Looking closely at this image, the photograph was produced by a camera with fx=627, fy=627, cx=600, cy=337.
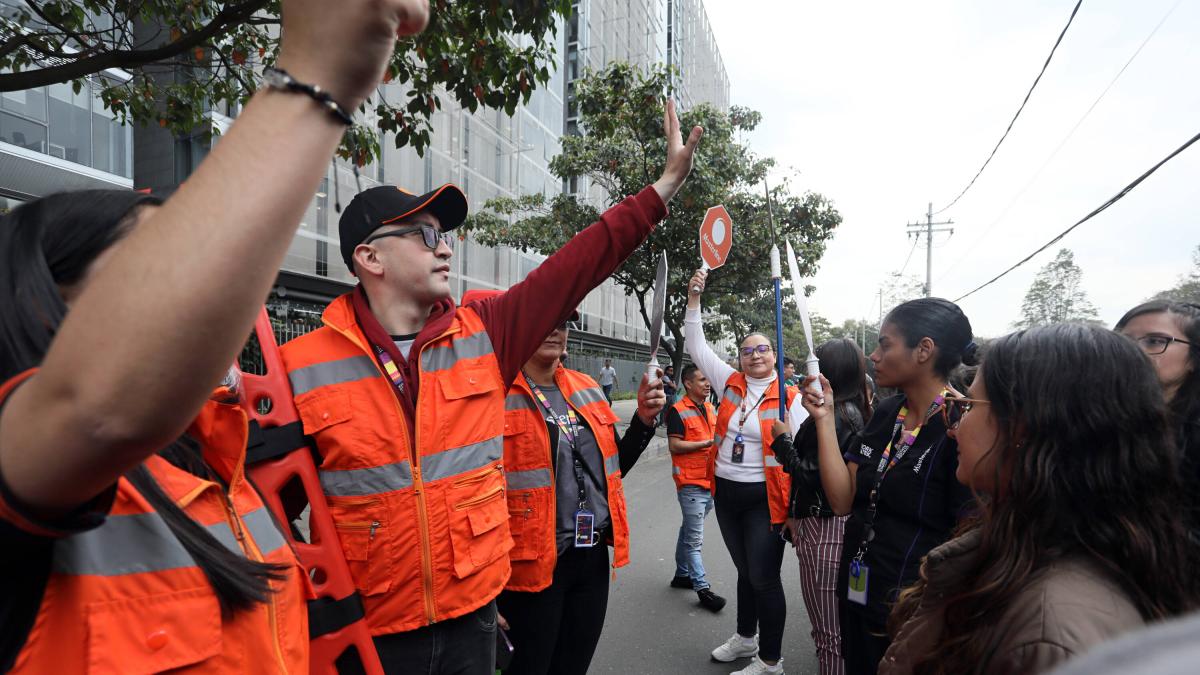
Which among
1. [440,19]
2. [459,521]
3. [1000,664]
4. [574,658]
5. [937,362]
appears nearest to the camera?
[1000,664]

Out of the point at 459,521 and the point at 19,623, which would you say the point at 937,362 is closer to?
the point at 459,521

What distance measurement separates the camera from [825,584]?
10.2 feet

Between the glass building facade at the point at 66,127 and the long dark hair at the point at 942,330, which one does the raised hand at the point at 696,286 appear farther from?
the glass building facade at the point at 66,127

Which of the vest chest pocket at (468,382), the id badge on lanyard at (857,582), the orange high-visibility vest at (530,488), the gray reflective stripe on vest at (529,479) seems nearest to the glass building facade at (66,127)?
the orange high-visibility vest at (530,488)

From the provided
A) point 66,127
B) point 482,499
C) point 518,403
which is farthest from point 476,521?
point 66,127

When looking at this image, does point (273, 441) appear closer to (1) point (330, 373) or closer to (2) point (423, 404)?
(1) point (330, 373)

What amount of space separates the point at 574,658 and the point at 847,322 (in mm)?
94015

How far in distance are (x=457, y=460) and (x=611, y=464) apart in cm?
127

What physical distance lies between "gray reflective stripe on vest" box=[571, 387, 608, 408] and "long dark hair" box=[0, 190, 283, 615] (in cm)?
200

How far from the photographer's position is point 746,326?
27.9 meters

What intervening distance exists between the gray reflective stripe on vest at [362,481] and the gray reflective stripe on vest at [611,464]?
1.32 meters

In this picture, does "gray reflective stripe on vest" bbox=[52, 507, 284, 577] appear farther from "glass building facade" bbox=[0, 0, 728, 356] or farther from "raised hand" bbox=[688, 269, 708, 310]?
"raised hand" bbox=[688, 269, 708, 310]

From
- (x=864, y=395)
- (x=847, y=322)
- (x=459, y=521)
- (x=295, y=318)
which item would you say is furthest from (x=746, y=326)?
(x=847, y=322)

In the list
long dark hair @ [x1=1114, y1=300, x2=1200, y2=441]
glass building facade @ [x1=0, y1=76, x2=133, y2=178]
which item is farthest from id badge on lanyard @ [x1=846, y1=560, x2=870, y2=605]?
glass building facade @ [x1=0, y1=76, x2=133, y2=178]
